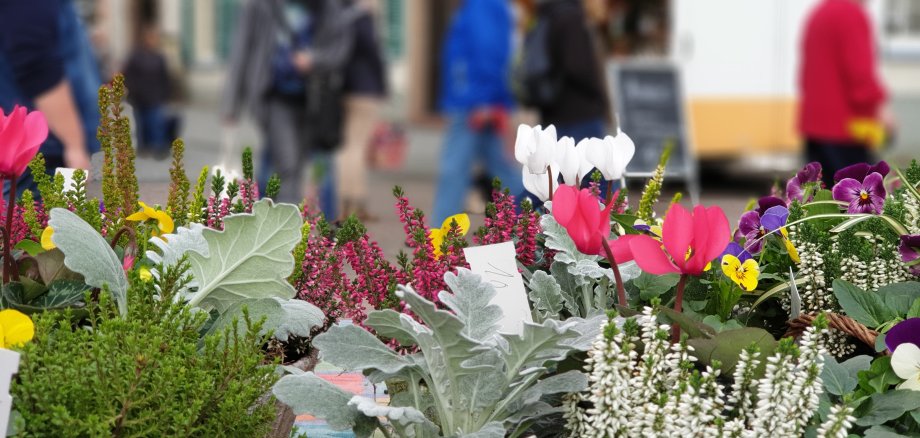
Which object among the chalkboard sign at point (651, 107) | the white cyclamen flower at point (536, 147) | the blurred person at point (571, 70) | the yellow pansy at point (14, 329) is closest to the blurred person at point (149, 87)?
the chalkboard sign at point (651, 107)

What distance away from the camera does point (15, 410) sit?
1.46m

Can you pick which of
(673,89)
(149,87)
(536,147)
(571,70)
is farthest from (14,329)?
(149,87)

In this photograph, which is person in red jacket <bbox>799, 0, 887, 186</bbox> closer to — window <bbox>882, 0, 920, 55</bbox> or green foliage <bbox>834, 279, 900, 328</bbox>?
green foliage <bbox>834, 279, 900, 328</bbox>

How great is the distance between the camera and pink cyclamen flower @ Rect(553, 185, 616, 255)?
5.35ft

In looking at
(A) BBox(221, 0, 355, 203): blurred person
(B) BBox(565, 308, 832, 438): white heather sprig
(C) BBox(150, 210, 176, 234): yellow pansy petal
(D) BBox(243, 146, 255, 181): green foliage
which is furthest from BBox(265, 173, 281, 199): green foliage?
(A) BBox(221, 0, 355, 203): blurred person

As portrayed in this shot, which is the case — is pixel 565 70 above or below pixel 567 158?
below

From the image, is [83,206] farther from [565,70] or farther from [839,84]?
[839,84]

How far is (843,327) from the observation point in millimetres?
1670

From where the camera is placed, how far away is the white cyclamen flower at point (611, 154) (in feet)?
6.02

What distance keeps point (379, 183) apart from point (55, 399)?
1092cm

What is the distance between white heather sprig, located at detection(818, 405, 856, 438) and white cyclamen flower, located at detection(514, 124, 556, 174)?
Answer: 544mm

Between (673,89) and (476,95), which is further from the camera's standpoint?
(673,89)

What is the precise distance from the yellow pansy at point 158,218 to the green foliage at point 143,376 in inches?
9.7

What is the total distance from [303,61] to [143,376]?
219 inches
